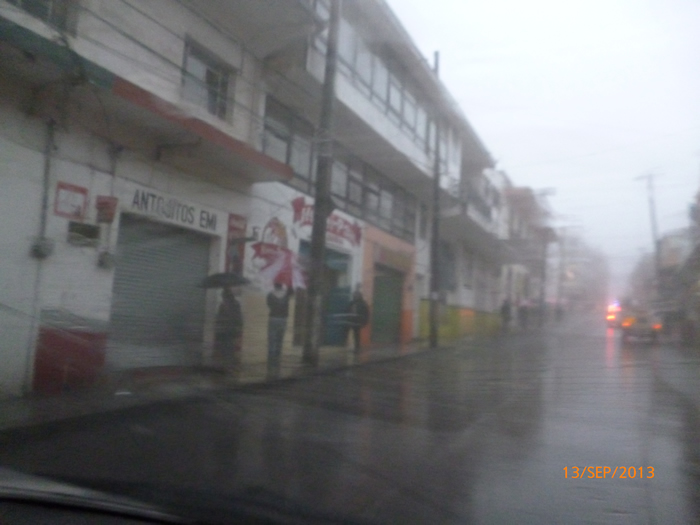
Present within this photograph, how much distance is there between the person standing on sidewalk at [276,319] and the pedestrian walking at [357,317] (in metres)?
1.28

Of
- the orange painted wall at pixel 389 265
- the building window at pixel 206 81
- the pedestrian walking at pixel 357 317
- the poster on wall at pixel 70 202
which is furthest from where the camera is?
the orange painted wall at pixel 389 265

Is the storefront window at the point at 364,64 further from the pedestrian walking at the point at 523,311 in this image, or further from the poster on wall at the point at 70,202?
the poster on wall at the point at 70,202

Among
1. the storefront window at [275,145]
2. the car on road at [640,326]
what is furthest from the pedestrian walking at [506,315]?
the car on road at [640,326]

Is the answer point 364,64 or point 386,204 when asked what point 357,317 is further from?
point 386,204

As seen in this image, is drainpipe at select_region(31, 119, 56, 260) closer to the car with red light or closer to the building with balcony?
the building with balcony

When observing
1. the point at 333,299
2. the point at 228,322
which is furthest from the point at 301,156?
the point at 228,322

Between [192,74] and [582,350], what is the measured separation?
6.92 m

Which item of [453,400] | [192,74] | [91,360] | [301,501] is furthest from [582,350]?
[192,74]

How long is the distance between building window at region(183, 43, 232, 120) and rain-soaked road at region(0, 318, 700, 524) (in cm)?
564

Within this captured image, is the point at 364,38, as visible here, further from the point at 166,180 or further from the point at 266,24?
the point at 166,180

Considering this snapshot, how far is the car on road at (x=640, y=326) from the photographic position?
12.4ft

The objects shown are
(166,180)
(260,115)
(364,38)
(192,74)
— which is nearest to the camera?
(166,180)

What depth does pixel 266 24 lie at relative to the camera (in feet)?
32.8

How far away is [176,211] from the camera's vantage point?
754 centimetres
